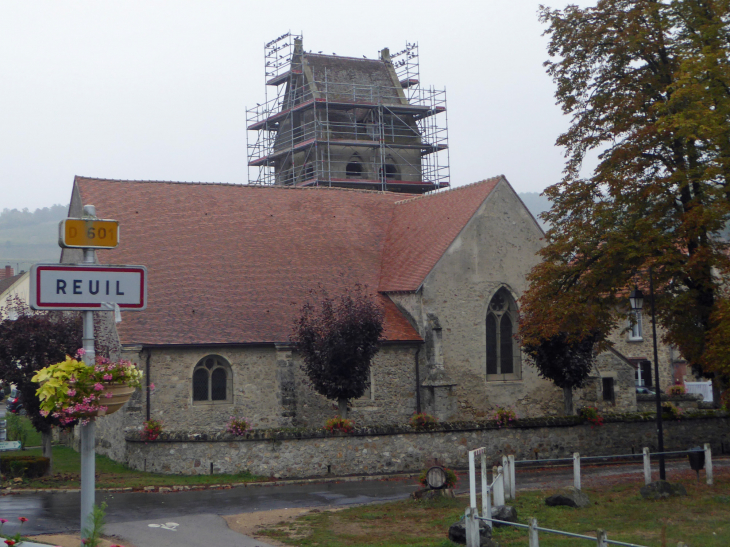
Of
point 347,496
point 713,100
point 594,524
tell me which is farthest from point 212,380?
point 713,100

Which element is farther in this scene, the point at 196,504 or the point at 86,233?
the point at 196,504

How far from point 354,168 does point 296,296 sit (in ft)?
56.3

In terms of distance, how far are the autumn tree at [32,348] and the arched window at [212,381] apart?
173 inches

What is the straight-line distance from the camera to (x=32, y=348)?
2214 cm

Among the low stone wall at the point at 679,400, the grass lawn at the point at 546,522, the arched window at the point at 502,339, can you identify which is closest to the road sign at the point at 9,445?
the grass lawn at the point at 546,522

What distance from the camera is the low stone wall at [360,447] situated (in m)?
22.0

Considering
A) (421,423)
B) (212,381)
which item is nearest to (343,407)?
(421,423)

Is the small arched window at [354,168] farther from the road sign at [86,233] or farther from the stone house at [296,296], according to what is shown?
the road sign at [86,233]

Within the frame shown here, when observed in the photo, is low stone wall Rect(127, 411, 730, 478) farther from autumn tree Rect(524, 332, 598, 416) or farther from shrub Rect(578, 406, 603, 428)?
autumn tree Rect(524, 332, 598, 416)

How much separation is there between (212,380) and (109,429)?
12.7 ft

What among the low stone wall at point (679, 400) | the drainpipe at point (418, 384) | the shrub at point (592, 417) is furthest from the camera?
the low stone wall at point (679, 400)

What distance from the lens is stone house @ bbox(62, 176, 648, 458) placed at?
1008 inches

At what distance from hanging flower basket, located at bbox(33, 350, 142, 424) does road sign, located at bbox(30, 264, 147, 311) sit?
0.61 m

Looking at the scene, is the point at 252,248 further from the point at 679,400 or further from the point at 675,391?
the point at 675,391
